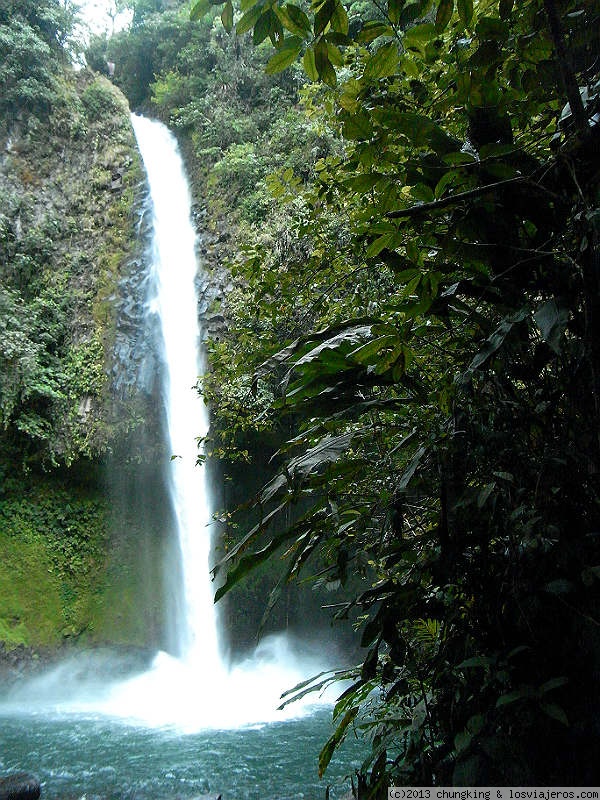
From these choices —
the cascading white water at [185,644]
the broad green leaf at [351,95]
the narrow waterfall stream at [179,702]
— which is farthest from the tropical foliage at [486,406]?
the cascading white water at [185,644]

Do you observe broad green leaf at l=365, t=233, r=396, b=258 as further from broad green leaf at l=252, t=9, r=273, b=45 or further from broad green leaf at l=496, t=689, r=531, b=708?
broad green leaf at l=496, t=689, r=531, b=708

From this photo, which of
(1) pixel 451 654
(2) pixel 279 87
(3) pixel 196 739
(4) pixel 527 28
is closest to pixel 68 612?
(3) pixel 196 739

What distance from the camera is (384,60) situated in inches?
58.2

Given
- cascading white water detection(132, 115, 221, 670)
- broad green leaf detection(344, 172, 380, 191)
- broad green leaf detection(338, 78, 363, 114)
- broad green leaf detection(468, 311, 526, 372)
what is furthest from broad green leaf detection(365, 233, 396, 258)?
cascading white water detection(132, 115, 221, 670)

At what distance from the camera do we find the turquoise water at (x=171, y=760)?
4.60 m

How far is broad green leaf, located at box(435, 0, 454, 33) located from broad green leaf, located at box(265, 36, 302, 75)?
0.35m

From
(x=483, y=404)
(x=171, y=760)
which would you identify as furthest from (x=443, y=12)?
(x=171, y=760)

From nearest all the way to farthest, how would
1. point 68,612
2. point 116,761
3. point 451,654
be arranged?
point 451,654, point 116,761, point 68,612

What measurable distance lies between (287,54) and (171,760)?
5.62 metres

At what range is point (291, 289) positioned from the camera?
3096 mm

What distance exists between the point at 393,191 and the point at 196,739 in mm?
5919

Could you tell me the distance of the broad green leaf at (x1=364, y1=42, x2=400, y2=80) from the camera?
1.46 metres

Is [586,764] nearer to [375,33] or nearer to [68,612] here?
[375,33]

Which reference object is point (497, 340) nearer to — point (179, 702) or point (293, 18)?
point (293, 18)
